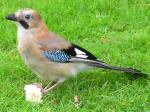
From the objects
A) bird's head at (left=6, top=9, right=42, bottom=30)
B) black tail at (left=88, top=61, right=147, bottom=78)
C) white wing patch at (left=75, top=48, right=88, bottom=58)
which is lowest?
black tail at (left=88, top=61, right=147, bottom=78)

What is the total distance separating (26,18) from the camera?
18.4 ft

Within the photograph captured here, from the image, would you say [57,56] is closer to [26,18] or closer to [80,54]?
[80,54]

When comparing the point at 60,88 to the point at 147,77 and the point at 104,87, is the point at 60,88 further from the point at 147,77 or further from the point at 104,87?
the point at 147,77

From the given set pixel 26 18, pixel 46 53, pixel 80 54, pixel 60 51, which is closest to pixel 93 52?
pixel 80 54

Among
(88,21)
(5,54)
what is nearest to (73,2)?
(88,21)

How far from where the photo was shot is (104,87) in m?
5.80

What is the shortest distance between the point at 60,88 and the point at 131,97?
703 mm

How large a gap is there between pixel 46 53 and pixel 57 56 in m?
0.11

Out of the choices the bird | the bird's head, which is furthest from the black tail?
the bird's head

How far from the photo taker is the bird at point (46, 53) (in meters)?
5.57

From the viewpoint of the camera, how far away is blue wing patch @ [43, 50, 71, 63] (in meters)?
5.60

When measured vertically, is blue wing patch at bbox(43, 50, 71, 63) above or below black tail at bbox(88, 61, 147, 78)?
above

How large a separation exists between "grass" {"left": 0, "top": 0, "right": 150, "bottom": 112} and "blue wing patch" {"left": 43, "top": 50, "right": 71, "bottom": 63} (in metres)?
0.32

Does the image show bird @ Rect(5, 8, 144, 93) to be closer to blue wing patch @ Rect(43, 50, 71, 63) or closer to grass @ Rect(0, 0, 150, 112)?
blue wing patch @ Rect(43, 50, 71, 63)
